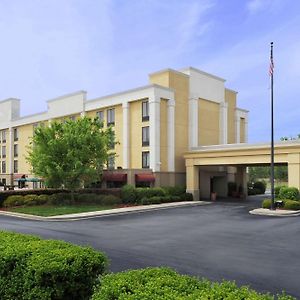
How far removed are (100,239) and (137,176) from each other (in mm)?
23396

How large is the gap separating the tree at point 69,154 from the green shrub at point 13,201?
8.45ft

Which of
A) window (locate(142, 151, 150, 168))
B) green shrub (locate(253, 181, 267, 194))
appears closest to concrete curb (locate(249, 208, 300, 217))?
window (locate(142, 151, 150, 168))

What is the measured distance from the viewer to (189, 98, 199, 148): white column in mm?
43281

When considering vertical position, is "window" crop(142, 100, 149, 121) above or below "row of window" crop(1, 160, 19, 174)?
above

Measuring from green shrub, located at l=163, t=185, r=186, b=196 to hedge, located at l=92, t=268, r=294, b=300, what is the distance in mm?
33514

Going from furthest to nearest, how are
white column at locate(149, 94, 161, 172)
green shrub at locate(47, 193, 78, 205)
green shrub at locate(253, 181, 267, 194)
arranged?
green shrub at locate(253, 181, 267, 194)
white column at locate(149, 94, 161, 172)
green shrub at locate(47, 193, 78, 205)

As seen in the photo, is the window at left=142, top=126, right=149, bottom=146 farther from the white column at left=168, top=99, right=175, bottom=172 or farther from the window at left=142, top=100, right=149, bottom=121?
the white column at left=168, top=99, right=175, bottom=172

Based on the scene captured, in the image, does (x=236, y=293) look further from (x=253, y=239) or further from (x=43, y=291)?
(x=253, y=239)

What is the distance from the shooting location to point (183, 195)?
3978cm

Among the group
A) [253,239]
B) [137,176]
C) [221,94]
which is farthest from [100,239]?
[221,94]

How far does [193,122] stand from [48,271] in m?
38.9

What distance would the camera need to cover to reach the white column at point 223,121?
156ft

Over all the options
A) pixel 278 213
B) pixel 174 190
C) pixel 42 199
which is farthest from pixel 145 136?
pixel 278 213

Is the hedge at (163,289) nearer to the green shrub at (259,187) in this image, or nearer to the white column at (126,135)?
the white column at (126,135)
